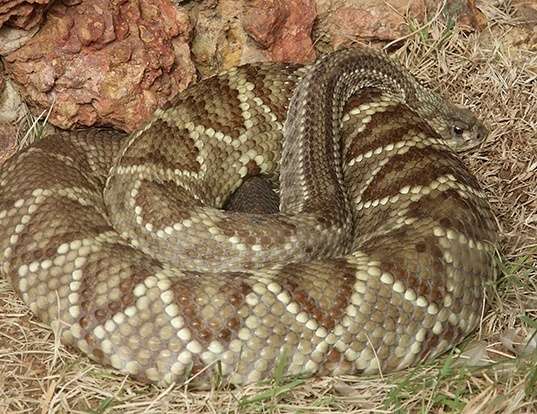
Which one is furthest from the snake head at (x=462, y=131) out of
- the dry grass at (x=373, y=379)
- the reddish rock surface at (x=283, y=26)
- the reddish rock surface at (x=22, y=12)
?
the reddish rock surface at (x=22, y=12)

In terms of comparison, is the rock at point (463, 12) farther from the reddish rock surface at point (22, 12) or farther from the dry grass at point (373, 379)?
the reddish rock surface at point (22, 12)

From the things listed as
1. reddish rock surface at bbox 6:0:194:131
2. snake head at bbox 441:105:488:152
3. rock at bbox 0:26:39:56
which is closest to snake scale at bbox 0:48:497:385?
snake head at bbox 441:105:488:152

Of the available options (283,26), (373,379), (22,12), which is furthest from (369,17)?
(373,379)

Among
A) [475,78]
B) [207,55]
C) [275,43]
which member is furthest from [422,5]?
[207,55]

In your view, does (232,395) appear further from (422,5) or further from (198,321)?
(422,5)

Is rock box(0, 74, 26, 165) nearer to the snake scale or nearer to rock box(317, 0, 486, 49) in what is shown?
the snake scale
